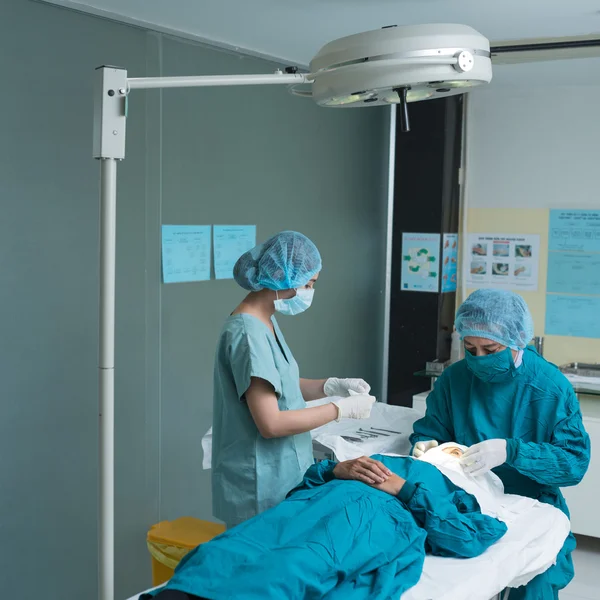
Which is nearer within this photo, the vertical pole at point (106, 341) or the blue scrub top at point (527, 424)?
the vertical pole at point (106, 341)

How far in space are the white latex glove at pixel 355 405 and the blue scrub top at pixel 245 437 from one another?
13cm

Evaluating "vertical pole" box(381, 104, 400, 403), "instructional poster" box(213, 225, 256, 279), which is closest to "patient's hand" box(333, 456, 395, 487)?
"instructional poster" box(213, 225, 256, 279)

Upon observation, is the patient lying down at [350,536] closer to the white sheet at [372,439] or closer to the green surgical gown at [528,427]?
the green surgical gown at [528,427]

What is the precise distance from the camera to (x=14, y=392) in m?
2.36

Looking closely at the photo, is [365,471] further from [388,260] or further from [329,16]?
[388,260]

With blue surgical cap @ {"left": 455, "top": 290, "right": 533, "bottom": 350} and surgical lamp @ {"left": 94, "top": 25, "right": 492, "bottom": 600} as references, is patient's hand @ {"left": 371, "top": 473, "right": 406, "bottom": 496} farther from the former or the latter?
surgical lamp @ {"left": 94, "top": 25, "right": 492, "bottom": 600}

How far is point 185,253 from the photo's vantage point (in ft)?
9.54


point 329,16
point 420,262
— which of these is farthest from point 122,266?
point 420,262

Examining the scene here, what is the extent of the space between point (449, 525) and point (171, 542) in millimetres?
887

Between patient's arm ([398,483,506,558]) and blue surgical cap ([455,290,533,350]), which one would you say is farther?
blue surgical cap ([455,290,533,350])

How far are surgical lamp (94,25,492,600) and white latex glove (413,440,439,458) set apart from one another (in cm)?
98

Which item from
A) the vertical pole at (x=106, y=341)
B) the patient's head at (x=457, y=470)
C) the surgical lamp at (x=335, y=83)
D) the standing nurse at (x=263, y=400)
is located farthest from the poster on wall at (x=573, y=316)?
the vertical pole at (x=106, y=341)

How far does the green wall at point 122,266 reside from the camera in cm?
236

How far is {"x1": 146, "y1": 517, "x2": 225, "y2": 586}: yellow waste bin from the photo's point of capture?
2324mm
